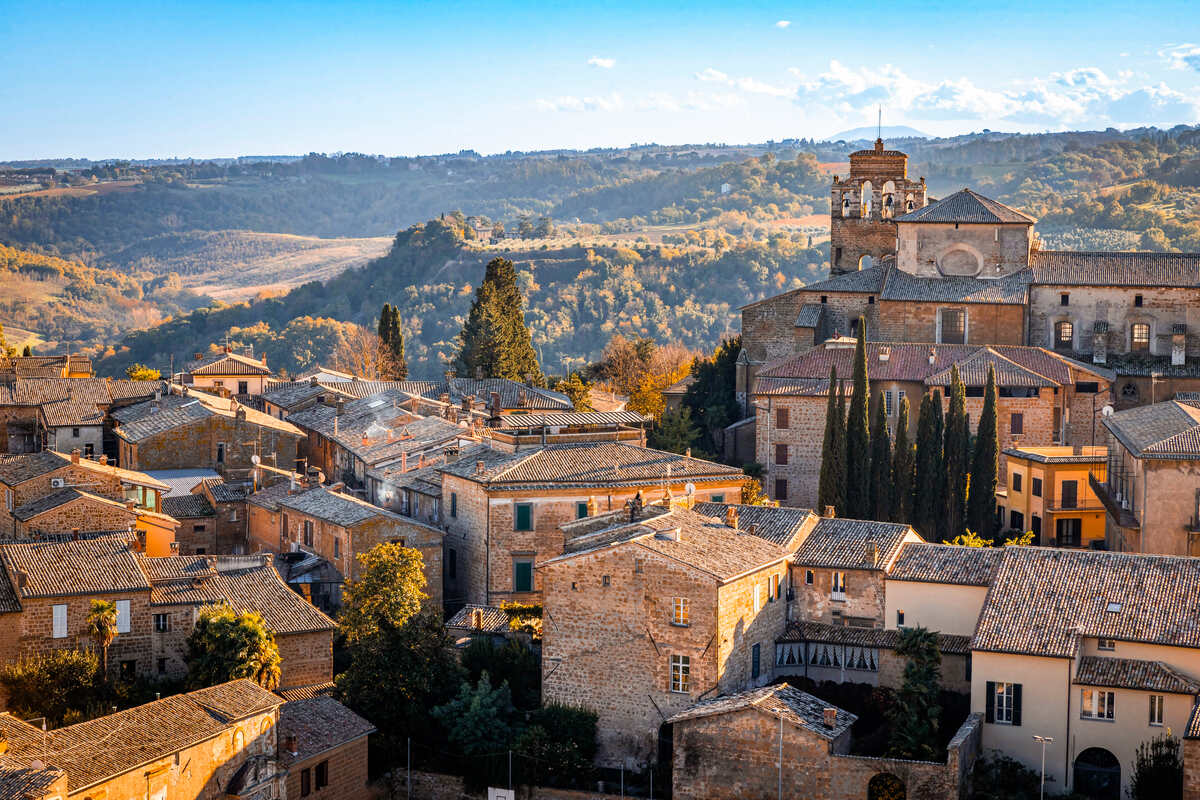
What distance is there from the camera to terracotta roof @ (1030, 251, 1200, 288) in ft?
180

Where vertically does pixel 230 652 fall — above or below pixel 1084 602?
below

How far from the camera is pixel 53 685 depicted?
34.2 metres

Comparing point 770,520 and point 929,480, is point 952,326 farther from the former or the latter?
point 770,520

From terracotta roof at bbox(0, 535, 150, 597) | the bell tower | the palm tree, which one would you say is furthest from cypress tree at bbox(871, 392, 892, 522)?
the bell tower

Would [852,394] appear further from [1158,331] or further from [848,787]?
[848,787]

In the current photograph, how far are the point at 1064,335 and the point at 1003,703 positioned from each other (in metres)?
26.9

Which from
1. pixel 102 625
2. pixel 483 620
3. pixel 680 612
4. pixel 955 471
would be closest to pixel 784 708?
pixel 680 612

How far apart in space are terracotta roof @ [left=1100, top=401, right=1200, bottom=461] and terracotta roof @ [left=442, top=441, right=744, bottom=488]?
955 centimetres

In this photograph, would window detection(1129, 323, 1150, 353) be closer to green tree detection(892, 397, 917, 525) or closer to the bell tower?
the bell tower

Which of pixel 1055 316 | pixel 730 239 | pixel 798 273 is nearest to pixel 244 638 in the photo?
pixel 1055 316

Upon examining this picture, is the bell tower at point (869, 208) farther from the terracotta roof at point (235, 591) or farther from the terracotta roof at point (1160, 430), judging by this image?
the terracotta roof at point (235, 591)

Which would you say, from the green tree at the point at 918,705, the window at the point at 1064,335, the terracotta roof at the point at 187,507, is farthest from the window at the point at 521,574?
the window at the point at 1064,335

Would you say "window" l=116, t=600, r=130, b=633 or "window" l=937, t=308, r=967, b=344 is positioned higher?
"window" l=937, t=308, r=967, b=344

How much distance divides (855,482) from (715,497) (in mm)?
4888
